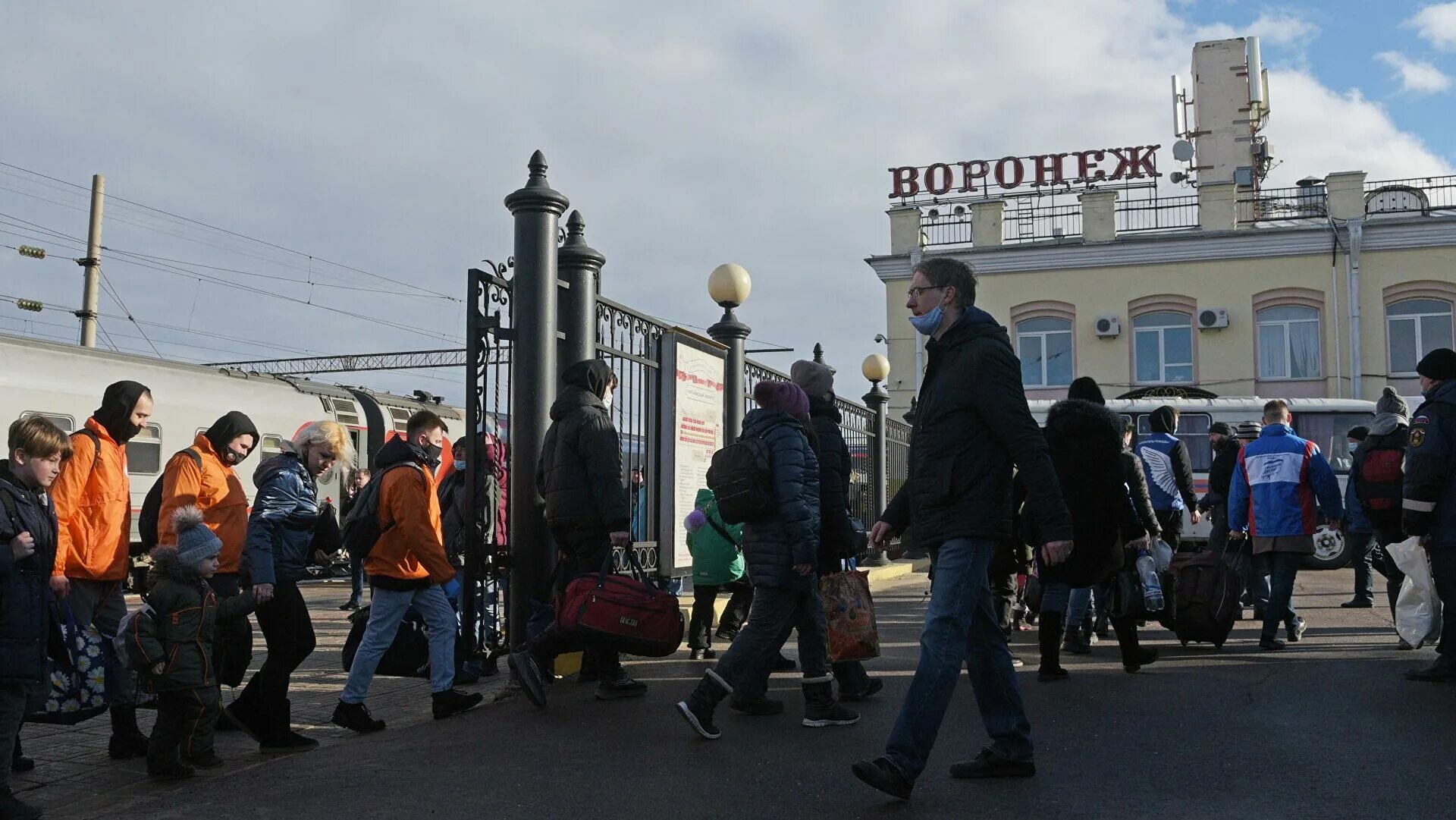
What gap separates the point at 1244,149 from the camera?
33.0 meters

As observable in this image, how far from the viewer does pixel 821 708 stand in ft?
19.0

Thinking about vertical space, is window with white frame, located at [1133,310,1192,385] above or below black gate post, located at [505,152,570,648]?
above

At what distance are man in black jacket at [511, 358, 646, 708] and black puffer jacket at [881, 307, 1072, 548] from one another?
240 cm

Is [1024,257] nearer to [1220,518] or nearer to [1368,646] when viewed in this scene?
[1220,518]

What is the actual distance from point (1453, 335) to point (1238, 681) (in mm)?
24471

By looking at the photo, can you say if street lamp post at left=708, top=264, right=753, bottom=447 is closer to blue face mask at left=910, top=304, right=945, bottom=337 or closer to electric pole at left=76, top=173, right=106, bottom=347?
blue face mask at left=910, top=304, right=945, bottom=337

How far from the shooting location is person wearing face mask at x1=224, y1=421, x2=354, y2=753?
567 centimetres

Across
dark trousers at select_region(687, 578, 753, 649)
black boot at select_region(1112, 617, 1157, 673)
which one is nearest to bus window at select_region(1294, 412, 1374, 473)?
black boot at select_region(1112, 617, 1157, 673)

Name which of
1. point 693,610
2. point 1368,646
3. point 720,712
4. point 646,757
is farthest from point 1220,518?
point 646,757

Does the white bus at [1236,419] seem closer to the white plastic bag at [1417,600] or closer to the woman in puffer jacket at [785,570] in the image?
the white plastic bag at [1417,600]

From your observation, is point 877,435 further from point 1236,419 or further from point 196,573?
point 196,573

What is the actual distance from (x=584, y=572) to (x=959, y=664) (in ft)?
9.41

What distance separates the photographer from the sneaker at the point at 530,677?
624 centimetres

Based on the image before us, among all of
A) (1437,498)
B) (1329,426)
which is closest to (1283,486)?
(1437,498)
